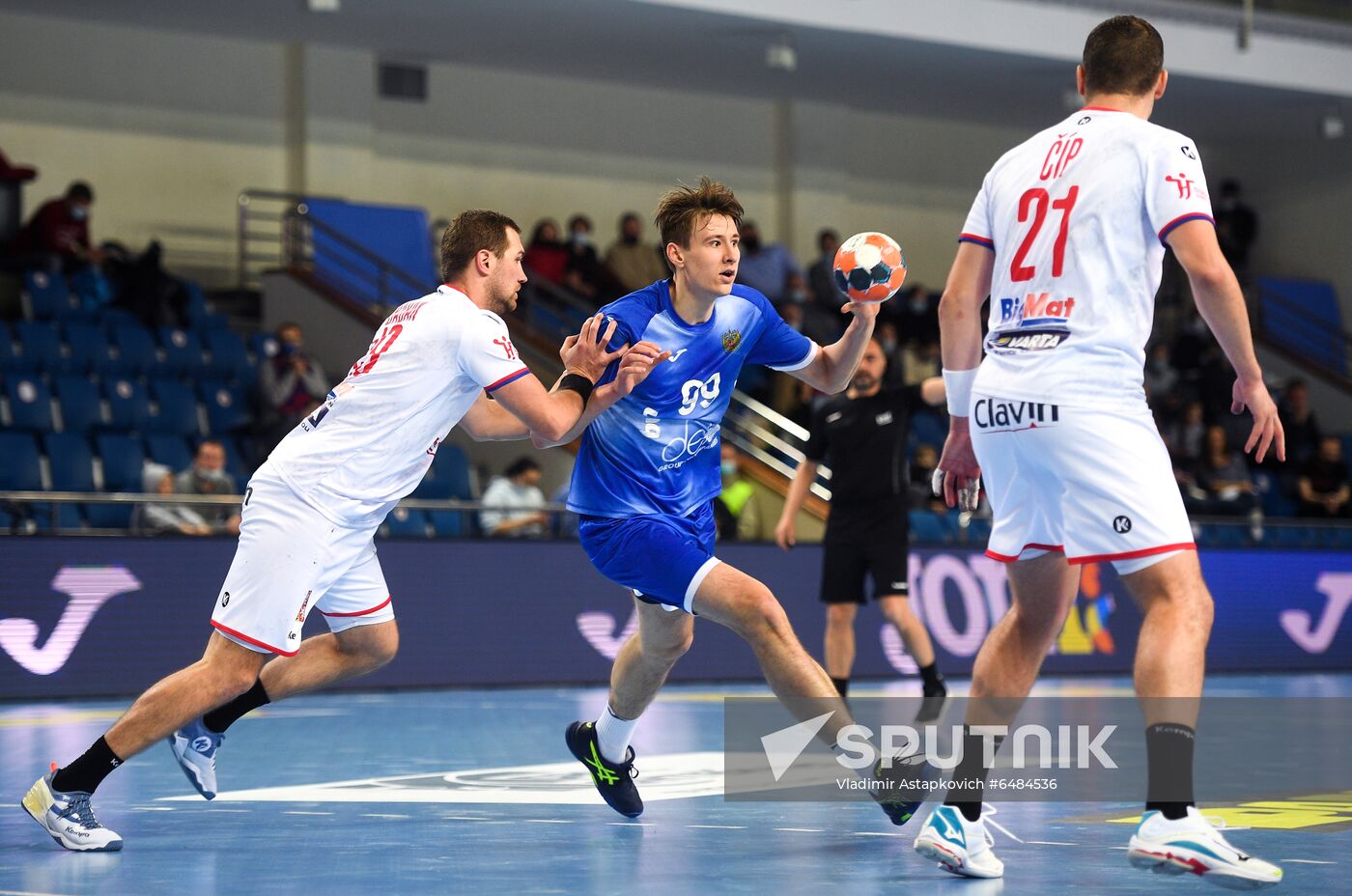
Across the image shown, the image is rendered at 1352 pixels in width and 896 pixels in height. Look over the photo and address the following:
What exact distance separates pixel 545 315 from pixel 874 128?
25.5 ft

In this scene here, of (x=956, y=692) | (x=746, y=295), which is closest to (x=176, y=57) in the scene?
(x=956, y=692)

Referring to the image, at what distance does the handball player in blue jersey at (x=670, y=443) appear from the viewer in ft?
18.6

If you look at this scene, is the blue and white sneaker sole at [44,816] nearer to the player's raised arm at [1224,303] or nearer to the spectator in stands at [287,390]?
the player's raised arm at [1224,303]

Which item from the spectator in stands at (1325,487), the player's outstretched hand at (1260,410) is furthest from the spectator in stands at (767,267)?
the player's outstretched hand at (1260,410)

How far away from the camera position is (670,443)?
19.1ft

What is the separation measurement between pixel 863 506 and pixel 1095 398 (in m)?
5.50

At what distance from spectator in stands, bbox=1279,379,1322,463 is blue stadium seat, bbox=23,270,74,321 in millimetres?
14159

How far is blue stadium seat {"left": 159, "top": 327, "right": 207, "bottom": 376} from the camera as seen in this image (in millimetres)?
16141

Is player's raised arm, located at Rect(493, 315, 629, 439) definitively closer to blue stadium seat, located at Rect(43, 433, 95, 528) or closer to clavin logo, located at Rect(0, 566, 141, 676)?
clavin logo, located at Rect(0, 566, 141, 676)

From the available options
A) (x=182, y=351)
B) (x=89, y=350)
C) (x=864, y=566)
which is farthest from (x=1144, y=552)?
(x=182, y=351)

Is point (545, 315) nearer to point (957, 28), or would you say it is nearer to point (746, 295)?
point (957, 28)

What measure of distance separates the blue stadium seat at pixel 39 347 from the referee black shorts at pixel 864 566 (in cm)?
859

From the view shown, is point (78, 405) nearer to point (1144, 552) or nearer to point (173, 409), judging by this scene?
point (173, 409)

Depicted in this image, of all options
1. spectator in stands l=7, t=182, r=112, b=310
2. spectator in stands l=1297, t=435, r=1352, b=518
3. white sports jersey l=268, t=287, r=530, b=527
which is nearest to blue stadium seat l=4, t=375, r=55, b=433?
spectator in stands l=7, t=182, r=112, b=310
